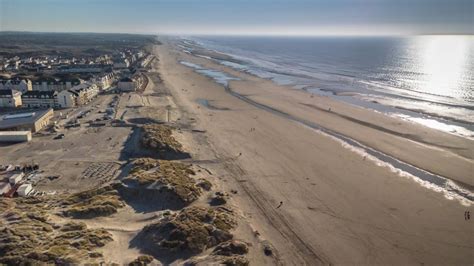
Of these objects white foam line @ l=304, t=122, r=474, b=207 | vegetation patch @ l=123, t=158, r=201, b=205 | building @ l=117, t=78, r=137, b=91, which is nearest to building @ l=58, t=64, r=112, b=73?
building @ l=117, t=78, r=137, b=91

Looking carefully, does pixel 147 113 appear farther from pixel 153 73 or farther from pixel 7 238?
pixel 153 73

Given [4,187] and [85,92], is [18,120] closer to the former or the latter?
[85,92]

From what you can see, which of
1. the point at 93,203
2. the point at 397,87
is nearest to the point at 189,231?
the point at 93,203

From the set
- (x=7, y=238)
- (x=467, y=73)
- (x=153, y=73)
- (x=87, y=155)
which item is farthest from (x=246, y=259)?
(x=467, y=73)

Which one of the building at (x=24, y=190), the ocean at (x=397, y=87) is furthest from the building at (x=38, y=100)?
the ocean at (x=397, y=87)

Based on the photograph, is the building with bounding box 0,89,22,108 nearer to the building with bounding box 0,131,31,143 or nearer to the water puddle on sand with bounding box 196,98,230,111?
the building with bounding box 0,131,31,143

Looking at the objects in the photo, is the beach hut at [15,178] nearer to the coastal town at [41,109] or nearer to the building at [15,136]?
the coastal town at [41,109]
